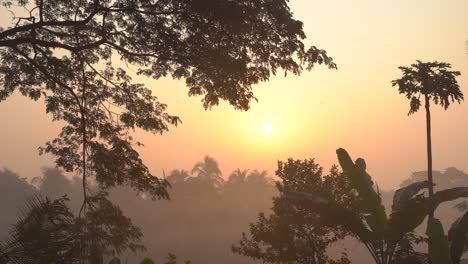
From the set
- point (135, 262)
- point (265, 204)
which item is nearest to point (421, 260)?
point (135, 262)

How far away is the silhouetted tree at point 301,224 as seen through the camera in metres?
17.3

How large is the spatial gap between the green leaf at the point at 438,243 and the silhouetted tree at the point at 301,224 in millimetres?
8403

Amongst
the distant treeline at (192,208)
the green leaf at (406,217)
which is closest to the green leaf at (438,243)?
the green leaf at (406,217)

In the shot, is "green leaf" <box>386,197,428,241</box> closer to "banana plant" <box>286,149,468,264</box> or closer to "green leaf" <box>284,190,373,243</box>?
"banana plant" <box>286,149,468,264</box>

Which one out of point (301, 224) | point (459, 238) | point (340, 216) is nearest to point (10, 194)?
point (301, 224)

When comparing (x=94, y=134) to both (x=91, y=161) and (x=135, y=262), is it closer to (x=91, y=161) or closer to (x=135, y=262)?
(x=91, y=161)

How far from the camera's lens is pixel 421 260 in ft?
39.2

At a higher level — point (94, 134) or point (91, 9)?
point (91, 9)

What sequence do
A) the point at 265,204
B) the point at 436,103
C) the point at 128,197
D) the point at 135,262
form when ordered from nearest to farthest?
the point at 436,103
the point at 135,262
the point at 128,197
the point at 265,204

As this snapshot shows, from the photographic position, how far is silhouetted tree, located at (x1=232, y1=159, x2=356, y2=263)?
17.3 metres

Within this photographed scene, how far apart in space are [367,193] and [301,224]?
24.5ft

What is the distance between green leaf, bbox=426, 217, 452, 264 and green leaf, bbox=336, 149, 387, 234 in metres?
1.83

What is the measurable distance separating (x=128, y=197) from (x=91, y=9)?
58.5 metres

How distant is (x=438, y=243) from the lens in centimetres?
840
